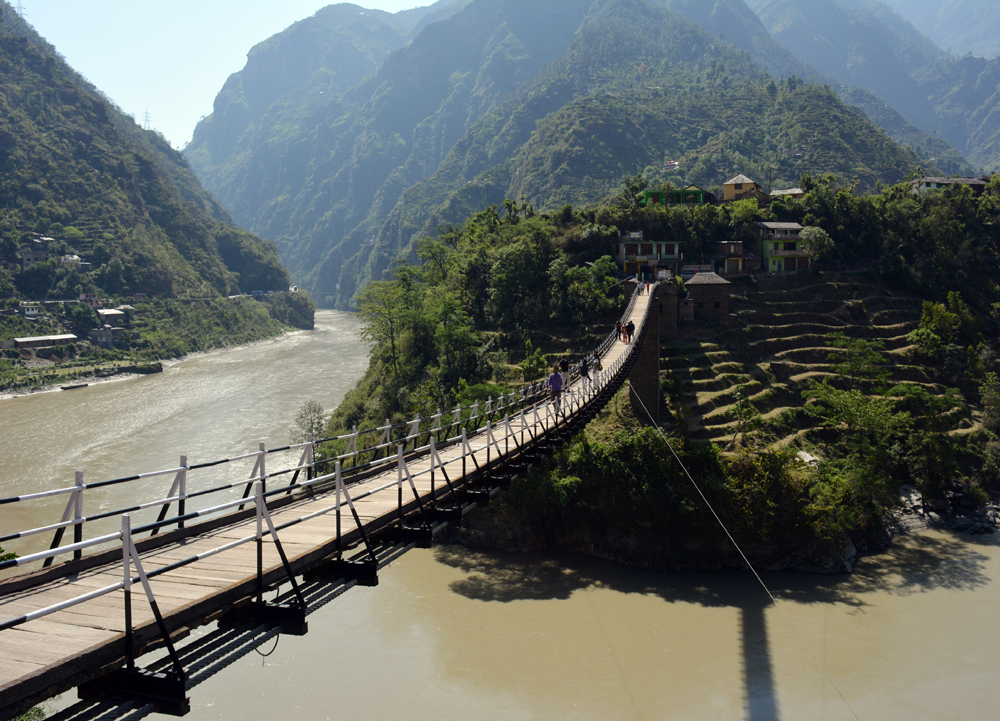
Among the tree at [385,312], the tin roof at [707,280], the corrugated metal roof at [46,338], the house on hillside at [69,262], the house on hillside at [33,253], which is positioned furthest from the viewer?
the house on hillside at [69,262]

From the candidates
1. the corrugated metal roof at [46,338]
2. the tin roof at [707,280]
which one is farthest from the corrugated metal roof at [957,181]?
the corrugated metal roof at [46,338]

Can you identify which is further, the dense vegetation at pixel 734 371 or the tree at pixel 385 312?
the tree at pixel 385 312

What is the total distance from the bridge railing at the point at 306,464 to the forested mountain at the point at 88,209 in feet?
169

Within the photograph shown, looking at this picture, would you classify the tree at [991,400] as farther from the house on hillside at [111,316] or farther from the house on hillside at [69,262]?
the house on hillside at [69,262]

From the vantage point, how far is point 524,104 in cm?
14888

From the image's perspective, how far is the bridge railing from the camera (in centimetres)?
469

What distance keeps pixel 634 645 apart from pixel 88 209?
81.9m

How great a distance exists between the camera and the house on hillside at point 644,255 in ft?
123

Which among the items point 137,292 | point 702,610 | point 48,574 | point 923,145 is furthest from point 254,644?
point 923,145

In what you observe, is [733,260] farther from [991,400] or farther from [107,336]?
[107,336]

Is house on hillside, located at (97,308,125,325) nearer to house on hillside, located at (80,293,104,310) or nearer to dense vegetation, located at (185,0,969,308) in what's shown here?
house on hillside, located at (80,293,104,310)

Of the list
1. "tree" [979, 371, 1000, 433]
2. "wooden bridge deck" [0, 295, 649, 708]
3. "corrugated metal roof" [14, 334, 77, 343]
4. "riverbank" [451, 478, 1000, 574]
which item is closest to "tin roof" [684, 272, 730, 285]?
"tree" [979, 371, 1000, 433]

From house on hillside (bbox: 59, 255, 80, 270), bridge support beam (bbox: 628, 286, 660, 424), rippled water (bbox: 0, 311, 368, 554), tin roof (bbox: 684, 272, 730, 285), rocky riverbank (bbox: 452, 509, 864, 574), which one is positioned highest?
house on hillside (bbox: 59, 255, 80, 270)

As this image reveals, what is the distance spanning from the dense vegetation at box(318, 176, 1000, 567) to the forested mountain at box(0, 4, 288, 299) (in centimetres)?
4360
